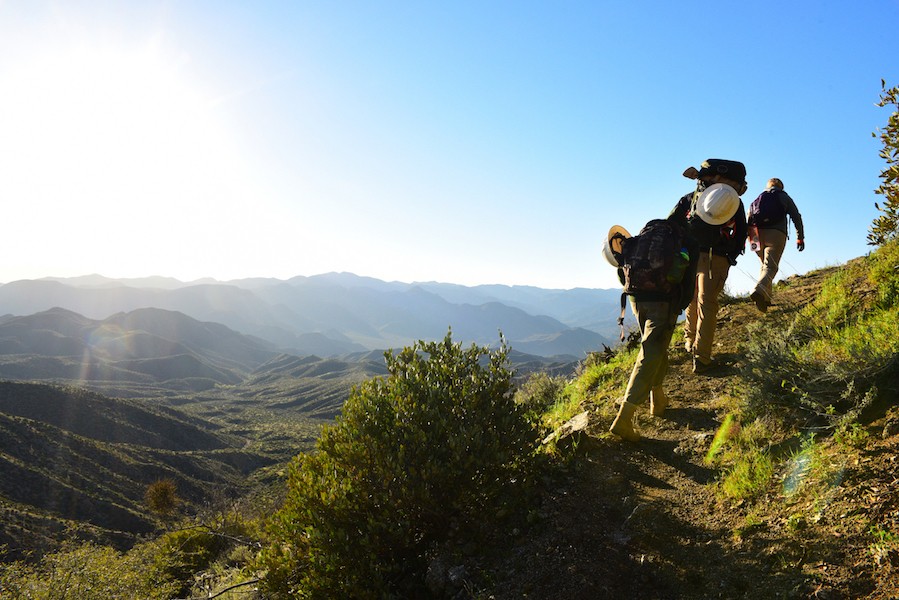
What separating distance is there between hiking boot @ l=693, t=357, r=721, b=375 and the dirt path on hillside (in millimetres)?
939

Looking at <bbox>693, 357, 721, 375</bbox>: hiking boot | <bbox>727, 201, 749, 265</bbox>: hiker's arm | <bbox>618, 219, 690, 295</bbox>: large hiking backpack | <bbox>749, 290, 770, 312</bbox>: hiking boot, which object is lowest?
<bbox>693, 357, 721, 375</bbox>: hiking boot

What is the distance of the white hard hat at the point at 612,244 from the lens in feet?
16.6

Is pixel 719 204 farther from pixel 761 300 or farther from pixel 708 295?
pixel 761 300

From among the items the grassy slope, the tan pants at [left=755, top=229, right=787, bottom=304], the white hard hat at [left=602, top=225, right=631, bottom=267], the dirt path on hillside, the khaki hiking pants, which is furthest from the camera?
the tan pants at [left=755, top=229, right=787, bottom=304]

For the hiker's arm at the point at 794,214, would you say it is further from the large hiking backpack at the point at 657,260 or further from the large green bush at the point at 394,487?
the large green bush at the point at 394,487

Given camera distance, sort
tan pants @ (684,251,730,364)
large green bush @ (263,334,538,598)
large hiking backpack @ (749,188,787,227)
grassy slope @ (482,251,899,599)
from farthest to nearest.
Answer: large hiking backpack @ (749,188,787,227)
tan pants @ (684,251,730,364)
large green bush @ (263,334,538,598)
grassy slope @ (482,251,899,599)

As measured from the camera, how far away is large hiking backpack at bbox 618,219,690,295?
4492 mm

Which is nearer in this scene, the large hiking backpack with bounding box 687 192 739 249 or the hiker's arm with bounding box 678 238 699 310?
the hiker's arm with bounding box 678 238 699 310

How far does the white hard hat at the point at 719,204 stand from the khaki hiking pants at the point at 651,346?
3.39 ft

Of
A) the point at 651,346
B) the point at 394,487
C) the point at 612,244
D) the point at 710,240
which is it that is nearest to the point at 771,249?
the point at 710,240

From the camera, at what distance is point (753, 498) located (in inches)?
127

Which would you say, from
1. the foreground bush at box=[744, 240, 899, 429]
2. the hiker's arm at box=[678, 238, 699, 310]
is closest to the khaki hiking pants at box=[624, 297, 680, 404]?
the hiker's arm at box=[678, 238, 699, 310]

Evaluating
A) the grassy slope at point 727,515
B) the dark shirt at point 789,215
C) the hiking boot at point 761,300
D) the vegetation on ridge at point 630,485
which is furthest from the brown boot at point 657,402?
the dark shirt at point 789,215

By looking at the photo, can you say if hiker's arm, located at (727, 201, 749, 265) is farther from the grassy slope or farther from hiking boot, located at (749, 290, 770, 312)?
the grassy slope
